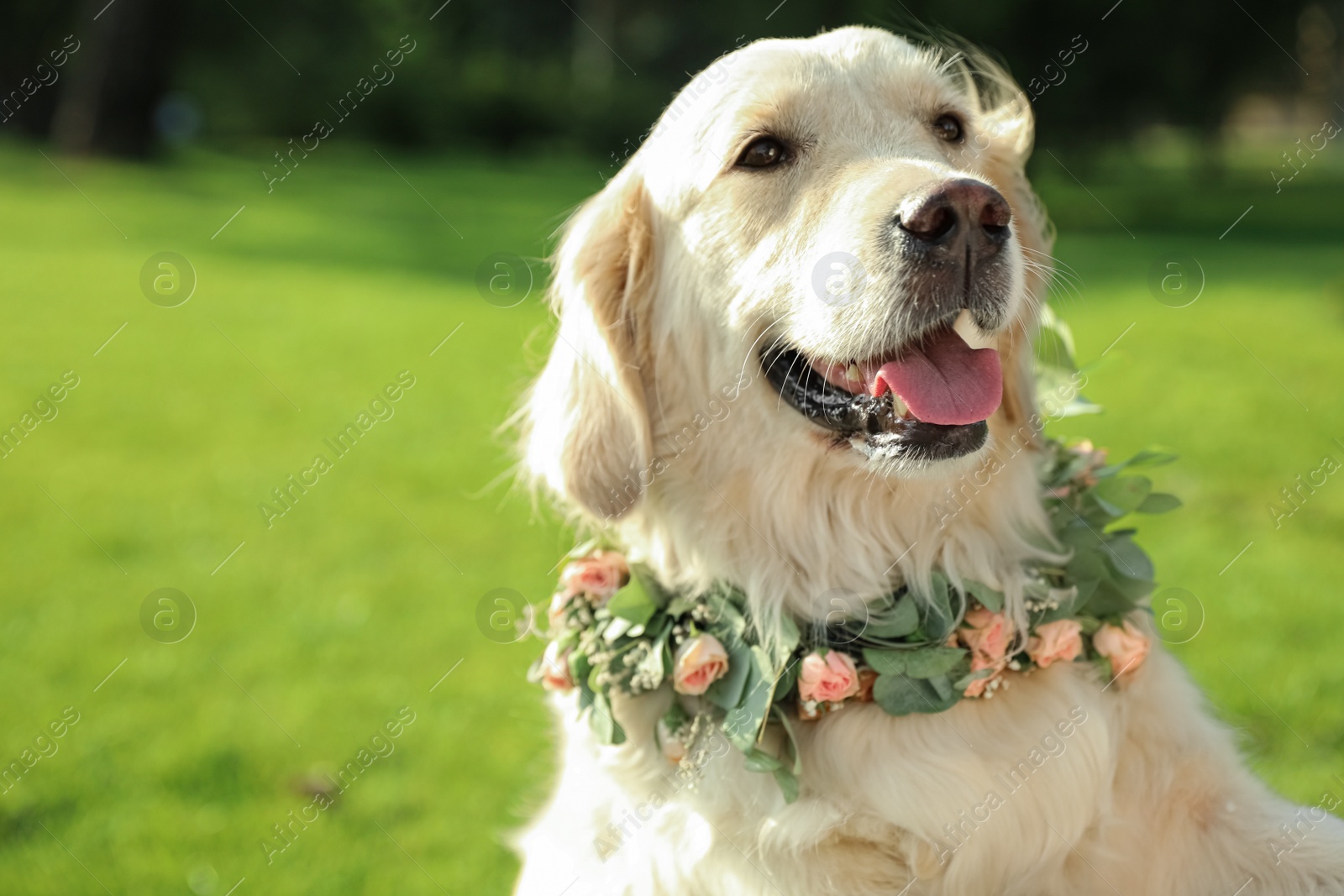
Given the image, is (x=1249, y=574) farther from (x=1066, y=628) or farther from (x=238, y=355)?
(x=238, y=355)

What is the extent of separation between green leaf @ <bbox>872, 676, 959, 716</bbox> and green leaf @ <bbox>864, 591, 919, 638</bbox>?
133mm

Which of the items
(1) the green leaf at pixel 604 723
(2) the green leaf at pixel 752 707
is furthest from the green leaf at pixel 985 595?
(1) the green leaf at pixel 604 723

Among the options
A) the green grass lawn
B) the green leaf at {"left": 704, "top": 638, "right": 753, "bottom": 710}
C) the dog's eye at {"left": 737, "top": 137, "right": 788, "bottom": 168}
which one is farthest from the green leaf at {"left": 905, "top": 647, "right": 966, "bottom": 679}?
the dog's eye at {"left": 737, "top": 137, "right": 788, "bottom": 168}

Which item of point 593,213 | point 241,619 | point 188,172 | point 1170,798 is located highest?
point 593,213

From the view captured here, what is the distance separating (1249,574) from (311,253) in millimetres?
12324

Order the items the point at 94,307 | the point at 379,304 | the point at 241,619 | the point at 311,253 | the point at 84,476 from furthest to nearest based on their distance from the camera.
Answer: the point at 311,253
the point at 379,304
the point at 94,307
the point at 84,476
the point at 241,619

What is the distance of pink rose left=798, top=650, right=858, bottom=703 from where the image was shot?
249 cm

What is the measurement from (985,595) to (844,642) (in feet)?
1.11

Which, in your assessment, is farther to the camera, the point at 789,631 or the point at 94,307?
the point at 94,307

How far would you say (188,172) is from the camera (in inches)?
815

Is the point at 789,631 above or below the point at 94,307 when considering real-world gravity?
above

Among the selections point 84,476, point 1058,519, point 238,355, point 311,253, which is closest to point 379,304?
point 238,355

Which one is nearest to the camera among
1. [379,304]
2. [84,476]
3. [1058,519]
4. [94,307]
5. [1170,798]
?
[1170,798]

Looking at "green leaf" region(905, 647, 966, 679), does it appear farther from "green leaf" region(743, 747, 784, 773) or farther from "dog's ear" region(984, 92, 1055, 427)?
"dog's ear" region(984, 92, 1055, 427)
